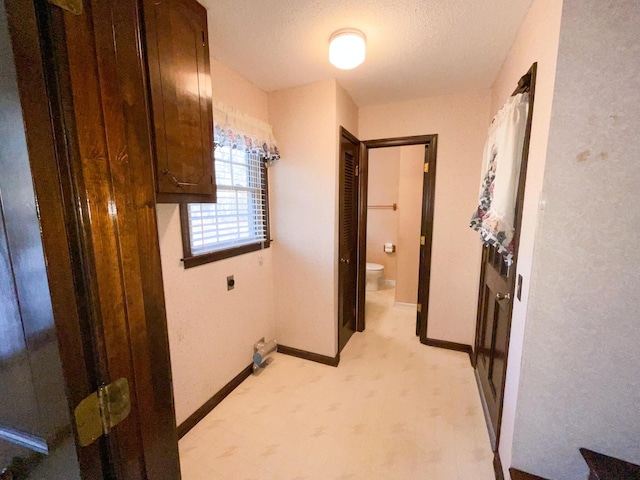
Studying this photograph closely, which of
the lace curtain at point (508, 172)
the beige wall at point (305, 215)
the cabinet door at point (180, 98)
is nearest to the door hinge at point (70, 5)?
the cabinet door at point (180, 98)

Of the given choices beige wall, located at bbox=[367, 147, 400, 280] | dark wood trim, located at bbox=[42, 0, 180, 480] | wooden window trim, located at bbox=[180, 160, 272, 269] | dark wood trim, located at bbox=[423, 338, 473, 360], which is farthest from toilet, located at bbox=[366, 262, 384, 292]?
dark wood trim, located at bbox=[42, 0, 180, 480]

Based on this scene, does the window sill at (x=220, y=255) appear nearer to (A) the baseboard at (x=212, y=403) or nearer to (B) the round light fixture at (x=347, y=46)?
(A) the baseboard at (x=212, y=403)

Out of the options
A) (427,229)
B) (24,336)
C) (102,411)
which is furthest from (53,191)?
(427,229)

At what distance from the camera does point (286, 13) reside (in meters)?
1.33

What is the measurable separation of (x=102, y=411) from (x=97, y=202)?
0.39 m

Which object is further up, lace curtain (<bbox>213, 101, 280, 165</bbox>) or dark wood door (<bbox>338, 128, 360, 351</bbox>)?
lace curtain (<bbox>213, 101, 280, 165</bbox>)

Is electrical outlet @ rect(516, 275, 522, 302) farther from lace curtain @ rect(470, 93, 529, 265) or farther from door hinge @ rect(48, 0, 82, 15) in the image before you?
door hinge @ rect(48, 0, 82, 15)

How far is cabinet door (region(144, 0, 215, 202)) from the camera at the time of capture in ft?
3.48

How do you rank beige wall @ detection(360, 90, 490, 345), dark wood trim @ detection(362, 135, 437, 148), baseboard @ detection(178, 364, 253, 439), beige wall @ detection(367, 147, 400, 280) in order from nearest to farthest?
baseboard @ detection(178, 364, 253, 439), beige wall @ detection(360, 90, 490, 345), dark wood trim @ detection(362, 135, 437, 148), beige wall @ detection(367, 147, 400, 280)

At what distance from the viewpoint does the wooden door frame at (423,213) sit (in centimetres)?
245

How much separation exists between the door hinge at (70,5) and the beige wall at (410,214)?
3279mm

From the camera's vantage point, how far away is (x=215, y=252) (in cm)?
181

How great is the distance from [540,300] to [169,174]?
1.61m

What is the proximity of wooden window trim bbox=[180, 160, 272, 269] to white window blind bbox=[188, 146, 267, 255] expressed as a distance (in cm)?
2
